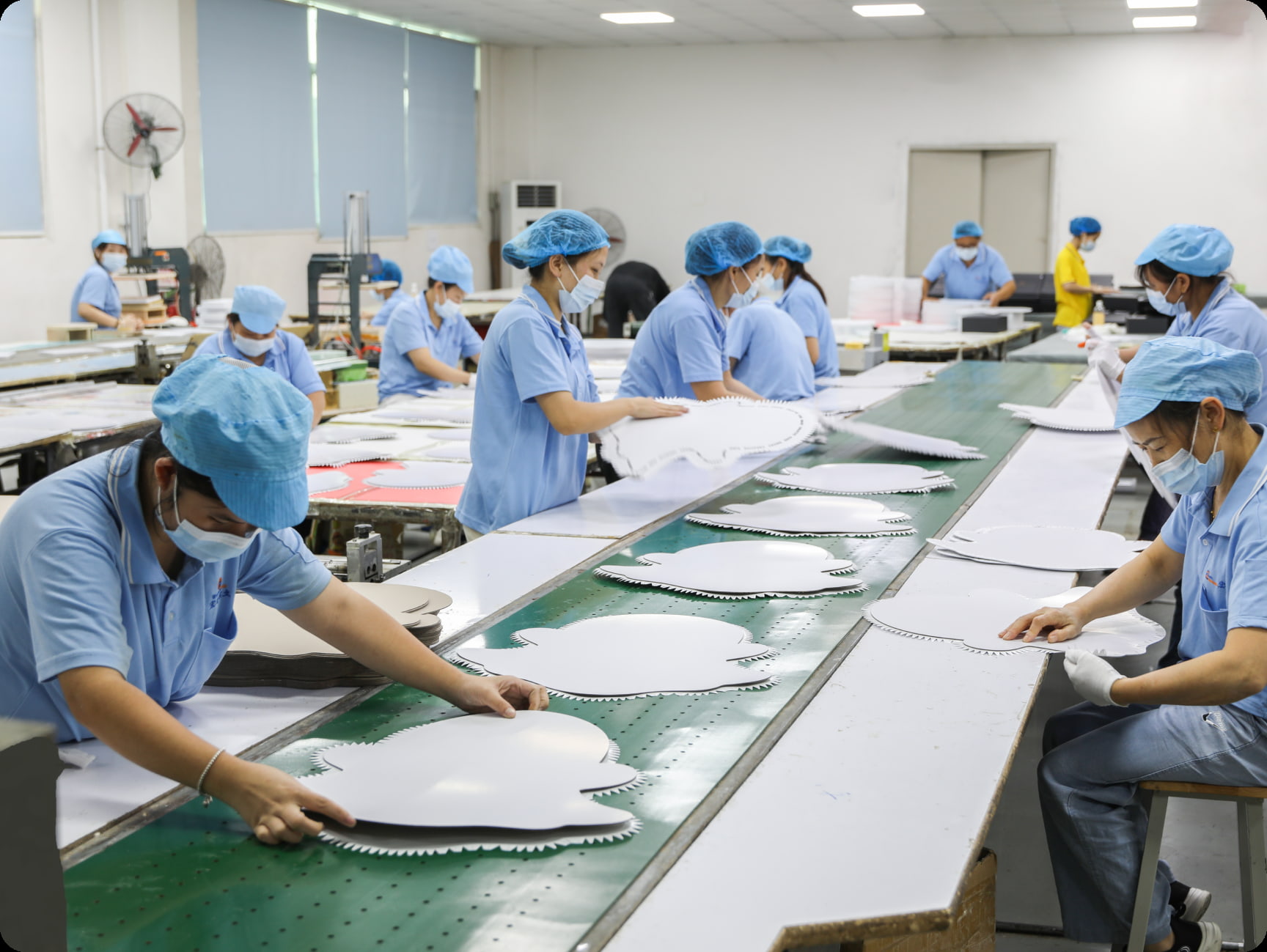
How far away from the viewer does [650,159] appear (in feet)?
42.2

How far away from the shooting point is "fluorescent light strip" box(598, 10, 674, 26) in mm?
10578

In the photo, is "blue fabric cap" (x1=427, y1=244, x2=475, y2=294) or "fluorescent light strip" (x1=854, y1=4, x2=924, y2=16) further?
"fluorescent light strip" (x1=854, y1=4, x2=924, y2=16)

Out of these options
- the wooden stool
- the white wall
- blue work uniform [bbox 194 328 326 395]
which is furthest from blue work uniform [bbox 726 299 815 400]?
the white wall

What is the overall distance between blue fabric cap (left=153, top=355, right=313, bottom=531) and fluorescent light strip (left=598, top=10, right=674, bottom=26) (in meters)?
9.91

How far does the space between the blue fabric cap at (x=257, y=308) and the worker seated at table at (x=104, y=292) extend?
3370 mm

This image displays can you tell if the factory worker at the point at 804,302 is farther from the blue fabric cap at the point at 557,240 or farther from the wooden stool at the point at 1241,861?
the wooden stool at the point at 1241,861

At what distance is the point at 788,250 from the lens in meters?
5.93

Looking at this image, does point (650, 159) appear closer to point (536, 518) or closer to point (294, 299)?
point (294, 299)

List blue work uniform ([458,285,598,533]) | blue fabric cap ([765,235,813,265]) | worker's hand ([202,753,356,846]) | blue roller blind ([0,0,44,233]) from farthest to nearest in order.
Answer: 1. blue roller blind ([0,0,44,233])
2. blue fabric cap ([765,235,813,265])
3. blue work uniform ([458,285,598,533])
4. worker's hand ([202,753,356,846])

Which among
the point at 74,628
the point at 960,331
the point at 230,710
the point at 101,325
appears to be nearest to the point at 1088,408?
the point at 960,331

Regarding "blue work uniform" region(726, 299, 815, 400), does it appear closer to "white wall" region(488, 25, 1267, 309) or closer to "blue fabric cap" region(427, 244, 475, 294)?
"blue fabric cap" region(427, 244, 475, 294)

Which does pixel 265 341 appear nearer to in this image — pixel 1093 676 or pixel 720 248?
pixel 720 248

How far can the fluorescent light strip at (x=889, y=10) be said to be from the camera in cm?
1004

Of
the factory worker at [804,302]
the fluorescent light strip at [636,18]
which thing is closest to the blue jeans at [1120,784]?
the factory worker at [804,302]
